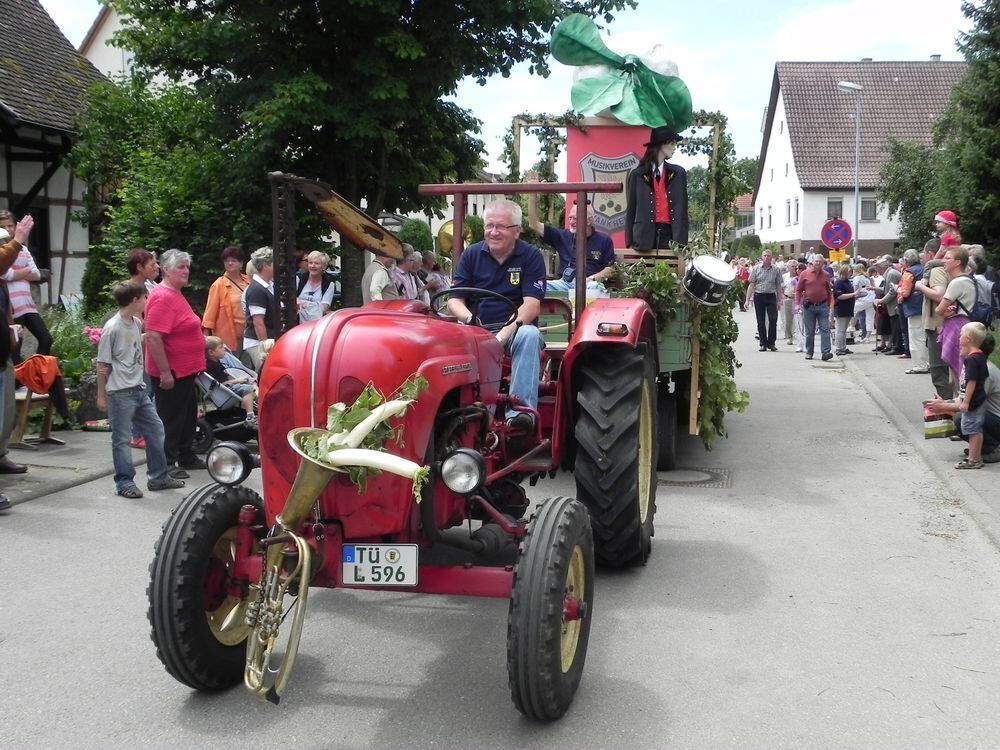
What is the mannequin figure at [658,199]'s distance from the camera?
843cm

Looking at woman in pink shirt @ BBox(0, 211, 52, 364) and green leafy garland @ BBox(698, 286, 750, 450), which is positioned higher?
woman in pink shirt @ BBox(0, 211, 52, 364)

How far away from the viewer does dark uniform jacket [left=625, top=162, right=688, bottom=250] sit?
8422 millimetres

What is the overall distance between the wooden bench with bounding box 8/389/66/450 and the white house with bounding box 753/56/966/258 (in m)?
46.0

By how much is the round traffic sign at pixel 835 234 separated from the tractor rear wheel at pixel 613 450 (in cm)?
1664

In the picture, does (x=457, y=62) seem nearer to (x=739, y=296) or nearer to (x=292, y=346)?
(x=739, y=296)

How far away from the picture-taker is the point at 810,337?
18.3 m

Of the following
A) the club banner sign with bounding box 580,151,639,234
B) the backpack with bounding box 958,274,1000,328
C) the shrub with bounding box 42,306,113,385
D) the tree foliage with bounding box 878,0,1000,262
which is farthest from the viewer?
the tree foliage with bounding box 878,0,1000,262

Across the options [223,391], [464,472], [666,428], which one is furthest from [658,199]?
[464,472]

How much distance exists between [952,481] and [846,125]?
4756 centimetres

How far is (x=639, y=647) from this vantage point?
15.0 feet

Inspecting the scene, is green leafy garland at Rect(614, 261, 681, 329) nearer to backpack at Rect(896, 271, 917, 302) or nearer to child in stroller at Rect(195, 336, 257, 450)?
child in stroller at Rect(195, 336, 257, 450)

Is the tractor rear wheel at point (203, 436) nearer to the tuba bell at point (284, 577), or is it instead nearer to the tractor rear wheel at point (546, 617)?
the tuba bell at point (284, 577)

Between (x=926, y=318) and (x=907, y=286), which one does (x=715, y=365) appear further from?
(x=907, y=286)

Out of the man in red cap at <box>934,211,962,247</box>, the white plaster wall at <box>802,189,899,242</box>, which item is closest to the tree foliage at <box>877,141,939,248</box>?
the white plaster wall at <box>802,189,899,242</box>
